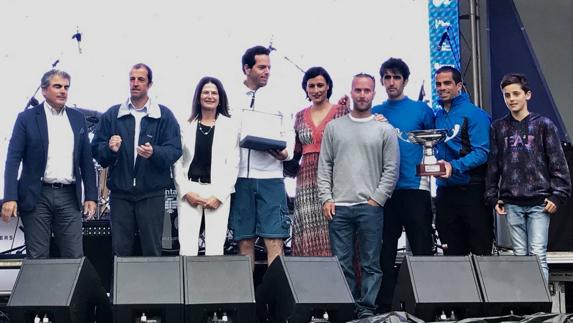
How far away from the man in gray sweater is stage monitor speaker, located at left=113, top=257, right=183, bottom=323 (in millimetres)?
1193

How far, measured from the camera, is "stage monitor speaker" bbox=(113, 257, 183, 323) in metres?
4.61

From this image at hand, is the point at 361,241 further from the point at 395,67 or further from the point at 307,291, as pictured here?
the point at 395,67

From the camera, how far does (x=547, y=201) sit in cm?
544

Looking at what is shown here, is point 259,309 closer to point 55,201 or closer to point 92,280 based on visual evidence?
point 92,280

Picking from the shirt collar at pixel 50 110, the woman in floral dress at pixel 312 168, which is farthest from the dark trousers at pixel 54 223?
the woman in floral dress at pixel 312 168

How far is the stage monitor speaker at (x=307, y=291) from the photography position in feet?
15.6

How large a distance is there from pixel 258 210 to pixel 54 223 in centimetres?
122

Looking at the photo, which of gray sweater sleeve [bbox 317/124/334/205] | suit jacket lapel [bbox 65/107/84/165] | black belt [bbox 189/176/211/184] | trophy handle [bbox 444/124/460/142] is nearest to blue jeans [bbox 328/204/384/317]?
gray sweater sleeve [bbox 317/124/334/205]

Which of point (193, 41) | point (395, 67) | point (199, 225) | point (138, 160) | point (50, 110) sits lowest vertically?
point (199, 225)

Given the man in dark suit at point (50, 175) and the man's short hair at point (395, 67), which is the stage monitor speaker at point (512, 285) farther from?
the man in dark suit at point (50, 175)

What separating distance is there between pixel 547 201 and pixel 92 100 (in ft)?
11.0

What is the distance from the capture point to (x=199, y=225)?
18.4 ft

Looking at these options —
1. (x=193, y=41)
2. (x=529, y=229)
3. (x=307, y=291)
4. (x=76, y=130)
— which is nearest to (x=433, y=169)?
(x=529, y=229)

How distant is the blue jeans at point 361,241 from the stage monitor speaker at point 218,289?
0.83m
